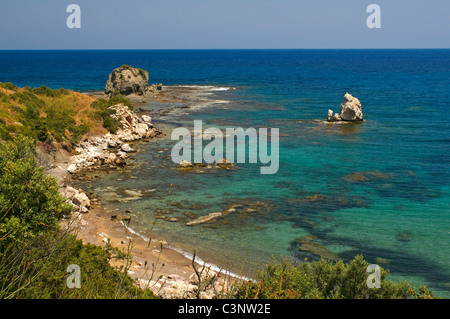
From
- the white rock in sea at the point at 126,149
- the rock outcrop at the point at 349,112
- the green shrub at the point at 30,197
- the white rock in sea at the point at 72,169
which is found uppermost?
the rock outcrop at the point at 349,112

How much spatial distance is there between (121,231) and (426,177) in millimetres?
25259

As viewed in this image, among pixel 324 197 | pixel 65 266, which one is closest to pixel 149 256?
pixel 65 266

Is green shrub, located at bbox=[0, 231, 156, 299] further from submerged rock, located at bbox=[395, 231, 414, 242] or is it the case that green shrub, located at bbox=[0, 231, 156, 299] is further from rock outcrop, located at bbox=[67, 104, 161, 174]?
rock outcrop, located at bbox=[67, 104, 161, 174]

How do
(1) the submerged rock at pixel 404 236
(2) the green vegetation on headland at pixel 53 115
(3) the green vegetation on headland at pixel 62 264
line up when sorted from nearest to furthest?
(3) the green vegetation on headland at pixel 62 264 < (1) the submerged rock at pixel 404 236 < (2) the green vegetation on headland at pixel 53 115

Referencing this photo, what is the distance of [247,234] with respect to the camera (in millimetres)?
22828

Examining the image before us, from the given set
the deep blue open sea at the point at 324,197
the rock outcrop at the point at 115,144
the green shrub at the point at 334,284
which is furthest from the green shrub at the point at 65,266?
the rock outcrop at the point at 115,144

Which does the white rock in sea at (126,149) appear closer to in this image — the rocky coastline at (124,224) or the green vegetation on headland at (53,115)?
the rocky coastline at (124,224)

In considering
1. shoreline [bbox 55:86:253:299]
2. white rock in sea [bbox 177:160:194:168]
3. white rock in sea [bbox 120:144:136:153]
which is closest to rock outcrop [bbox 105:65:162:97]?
white rock in sea [bbox 120:144:136:153]

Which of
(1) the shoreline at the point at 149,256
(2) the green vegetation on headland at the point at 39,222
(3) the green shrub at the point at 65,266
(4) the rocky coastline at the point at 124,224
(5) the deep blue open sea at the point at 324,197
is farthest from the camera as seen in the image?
(5) the deep blue open sea at the point at 324,197
